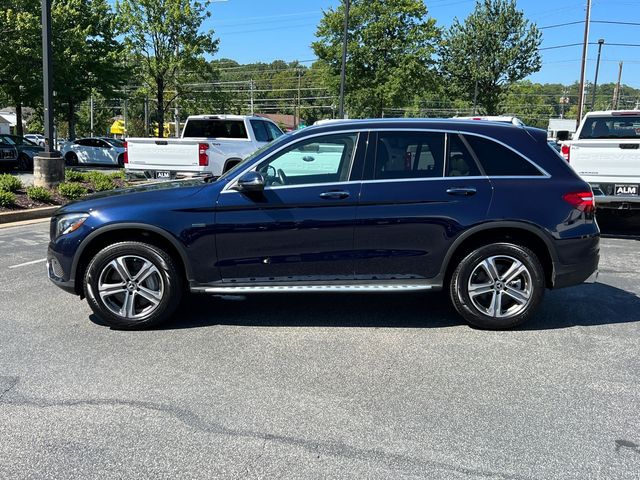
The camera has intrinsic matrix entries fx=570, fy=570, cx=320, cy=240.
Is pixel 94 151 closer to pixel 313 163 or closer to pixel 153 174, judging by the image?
pixel 153 174

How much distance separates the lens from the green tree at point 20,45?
18.0 m

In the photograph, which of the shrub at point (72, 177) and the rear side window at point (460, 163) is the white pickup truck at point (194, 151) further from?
the rear side window at point (460, 163)

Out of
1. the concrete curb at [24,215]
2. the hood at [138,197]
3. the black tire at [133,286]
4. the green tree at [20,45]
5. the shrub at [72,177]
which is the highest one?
the green tree at [20,45]

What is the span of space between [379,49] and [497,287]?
103ft

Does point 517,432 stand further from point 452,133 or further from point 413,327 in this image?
point 452,133

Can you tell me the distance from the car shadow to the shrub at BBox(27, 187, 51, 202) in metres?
7.36

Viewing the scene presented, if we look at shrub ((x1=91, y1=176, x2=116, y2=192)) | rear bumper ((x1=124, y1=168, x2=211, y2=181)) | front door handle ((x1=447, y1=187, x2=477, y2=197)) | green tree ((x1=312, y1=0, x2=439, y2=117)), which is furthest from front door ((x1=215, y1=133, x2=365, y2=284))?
green tree ((x1=312, y1=0, x2=439, y2=117))

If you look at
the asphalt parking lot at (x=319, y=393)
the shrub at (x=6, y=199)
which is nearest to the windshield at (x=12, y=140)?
the shrub at (x=6, y=199)

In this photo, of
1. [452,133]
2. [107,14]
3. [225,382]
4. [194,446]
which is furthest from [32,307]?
[107,14]

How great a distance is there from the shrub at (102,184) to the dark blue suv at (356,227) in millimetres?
9319

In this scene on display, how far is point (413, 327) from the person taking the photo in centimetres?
504

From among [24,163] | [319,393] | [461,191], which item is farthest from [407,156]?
[24,163]

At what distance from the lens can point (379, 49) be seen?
33.8 meters

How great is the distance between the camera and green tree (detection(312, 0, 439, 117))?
33.5 m
